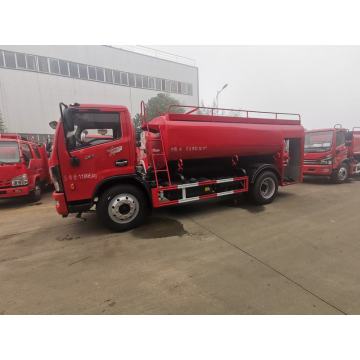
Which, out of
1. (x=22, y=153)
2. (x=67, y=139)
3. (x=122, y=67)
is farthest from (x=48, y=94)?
(x=67, y=139)

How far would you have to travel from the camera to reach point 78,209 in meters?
4.19

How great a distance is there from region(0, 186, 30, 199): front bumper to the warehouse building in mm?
14860

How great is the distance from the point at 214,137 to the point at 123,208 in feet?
8.52

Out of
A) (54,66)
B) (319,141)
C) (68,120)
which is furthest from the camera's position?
(54,66)

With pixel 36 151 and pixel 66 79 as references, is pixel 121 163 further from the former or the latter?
pixel 66 79

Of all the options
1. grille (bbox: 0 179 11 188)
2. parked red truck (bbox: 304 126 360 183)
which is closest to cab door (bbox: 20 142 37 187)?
grille (bbox: 0 179 11 188)

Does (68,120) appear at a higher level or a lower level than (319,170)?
higher

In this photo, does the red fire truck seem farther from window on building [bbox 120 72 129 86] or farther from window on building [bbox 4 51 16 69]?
window on building [bbox 120 72 129 86]

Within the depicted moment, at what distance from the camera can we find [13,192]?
657 centimetres

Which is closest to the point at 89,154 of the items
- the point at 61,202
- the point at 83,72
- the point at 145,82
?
the point at 61,202

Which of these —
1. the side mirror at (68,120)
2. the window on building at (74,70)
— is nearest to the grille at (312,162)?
the side mirror at (68,120)

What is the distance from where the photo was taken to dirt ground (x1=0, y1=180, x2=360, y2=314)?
7.79ft

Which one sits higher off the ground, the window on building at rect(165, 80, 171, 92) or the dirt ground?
the window on building at rect(165, 80, 171, 92)

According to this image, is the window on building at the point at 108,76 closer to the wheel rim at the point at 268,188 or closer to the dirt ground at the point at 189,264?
the dirt ground at the point at 189,264
